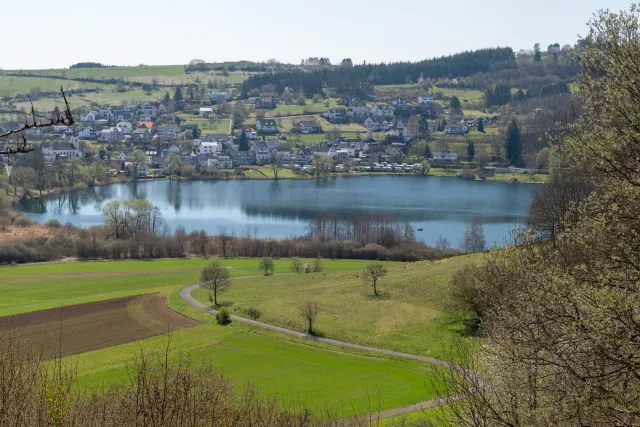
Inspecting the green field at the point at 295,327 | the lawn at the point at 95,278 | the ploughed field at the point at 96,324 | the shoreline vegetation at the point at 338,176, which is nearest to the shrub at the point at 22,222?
the lawn at the point at 95,278

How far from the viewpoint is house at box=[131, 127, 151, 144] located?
108738mm

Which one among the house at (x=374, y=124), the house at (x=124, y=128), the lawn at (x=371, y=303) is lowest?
the lawn at (x=371, y=303)

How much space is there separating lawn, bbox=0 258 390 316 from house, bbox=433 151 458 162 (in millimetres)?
57784

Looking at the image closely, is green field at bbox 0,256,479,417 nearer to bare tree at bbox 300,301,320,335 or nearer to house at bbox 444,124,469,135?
bare tree at bbox 300,301,320,335

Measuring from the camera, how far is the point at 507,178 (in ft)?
274

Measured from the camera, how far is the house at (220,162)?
9306 cm

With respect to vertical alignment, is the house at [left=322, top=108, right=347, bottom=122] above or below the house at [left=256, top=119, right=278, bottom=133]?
above

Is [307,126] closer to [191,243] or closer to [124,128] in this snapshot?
[124,128]

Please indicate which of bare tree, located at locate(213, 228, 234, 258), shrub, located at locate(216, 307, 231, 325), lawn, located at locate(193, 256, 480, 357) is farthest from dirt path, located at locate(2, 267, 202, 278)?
shrub, located at locate(216, 307, 231, 325)

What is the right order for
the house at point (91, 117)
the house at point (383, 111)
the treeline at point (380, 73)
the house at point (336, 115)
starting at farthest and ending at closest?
the treeline at point (380, 73) → the house at point (383, 111) → the house at point (336, 115) → the house at point (91, 117)

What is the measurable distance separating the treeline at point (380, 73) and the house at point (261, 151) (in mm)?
41636

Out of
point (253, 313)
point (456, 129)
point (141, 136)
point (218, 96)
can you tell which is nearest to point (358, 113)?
point (456, 129)

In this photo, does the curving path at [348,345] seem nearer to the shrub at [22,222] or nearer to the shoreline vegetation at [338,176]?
the shrub at [22,222]

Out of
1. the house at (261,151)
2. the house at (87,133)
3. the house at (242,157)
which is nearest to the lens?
the house at (242,157)
